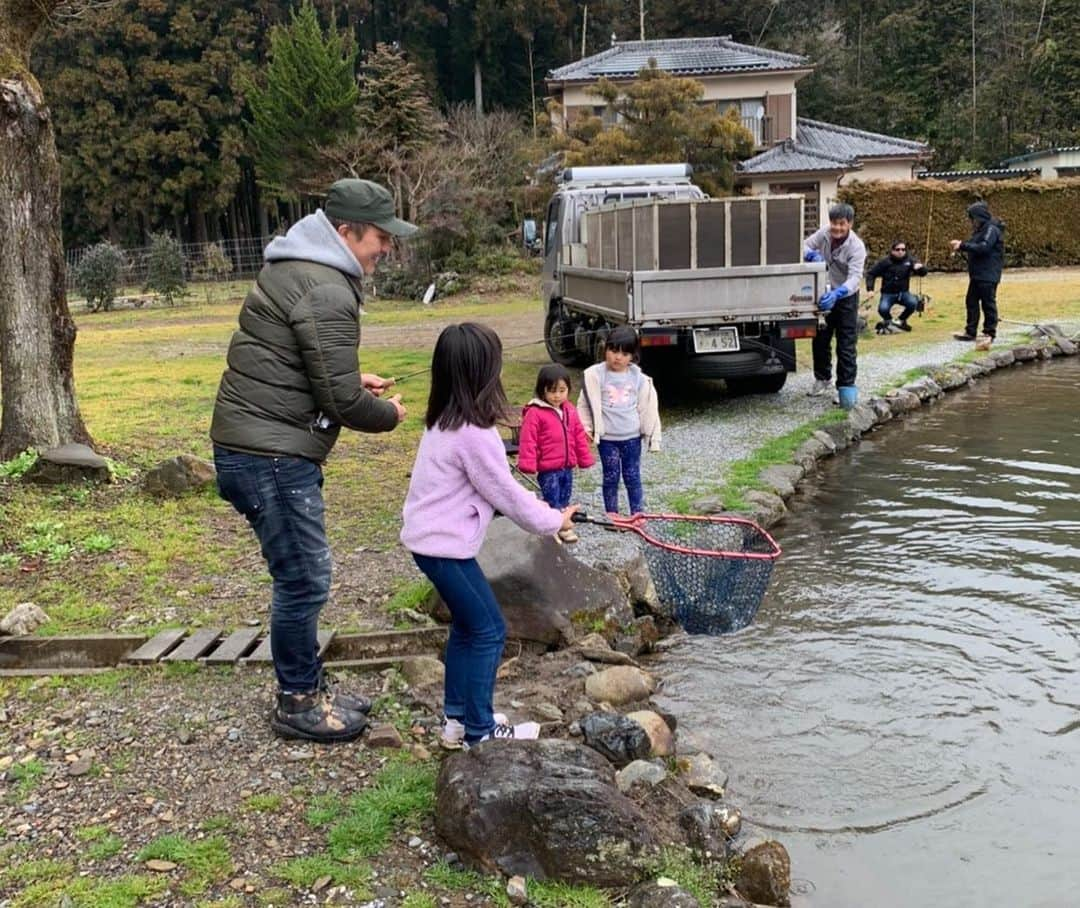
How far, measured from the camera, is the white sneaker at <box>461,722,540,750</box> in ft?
10.9

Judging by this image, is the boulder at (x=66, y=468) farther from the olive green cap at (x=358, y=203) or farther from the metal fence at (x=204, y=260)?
the metal fence at (x=204, y=260)

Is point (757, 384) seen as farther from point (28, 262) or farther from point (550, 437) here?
point (28, 262)

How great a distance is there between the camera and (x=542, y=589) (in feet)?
15.1

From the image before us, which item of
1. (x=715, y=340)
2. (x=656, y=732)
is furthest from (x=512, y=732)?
(x=715, y=340)

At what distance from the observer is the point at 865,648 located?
4609 mm

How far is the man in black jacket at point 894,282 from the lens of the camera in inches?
557

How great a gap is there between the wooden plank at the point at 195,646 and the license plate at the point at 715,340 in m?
5.45

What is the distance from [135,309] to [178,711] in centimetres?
2647

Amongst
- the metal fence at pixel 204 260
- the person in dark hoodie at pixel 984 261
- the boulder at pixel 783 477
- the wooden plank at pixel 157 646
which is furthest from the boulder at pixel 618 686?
the metal fence at pixel 204 260

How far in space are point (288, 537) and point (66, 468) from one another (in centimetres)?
418

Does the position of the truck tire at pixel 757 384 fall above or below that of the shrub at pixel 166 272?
below

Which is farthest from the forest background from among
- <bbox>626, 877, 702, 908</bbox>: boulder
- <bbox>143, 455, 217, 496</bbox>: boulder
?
<bbox>626, 877, 702, 908</bbox>: boulder

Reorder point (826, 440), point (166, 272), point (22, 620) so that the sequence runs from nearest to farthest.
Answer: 1. point (22, 620)
2. point (826, 440)
3. point (166, 272)

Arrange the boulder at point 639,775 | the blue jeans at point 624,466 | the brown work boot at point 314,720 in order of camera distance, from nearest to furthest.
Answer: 1. the boulder at point 639,775
2. the brown work boot at point 314,720
3. the blue jeans at point 624,466
